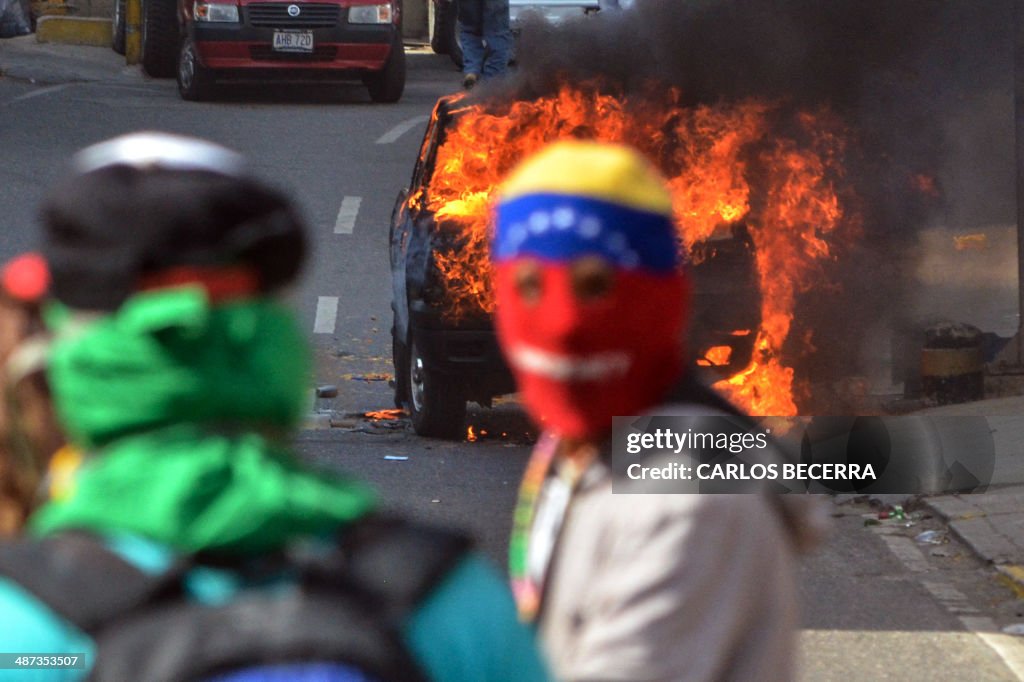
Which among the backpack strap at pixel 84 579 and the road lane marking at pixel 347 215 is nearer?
the backpack strap at pixel 84 579

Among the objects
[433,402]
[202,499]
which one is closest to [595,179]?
[202,499]

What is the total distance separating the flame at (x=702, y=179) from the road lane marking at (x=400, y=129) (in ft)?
32.7

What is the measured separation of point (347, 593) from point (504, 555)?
20.2ft

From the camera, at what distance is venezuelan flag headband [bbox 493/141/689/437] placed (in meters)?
2.12

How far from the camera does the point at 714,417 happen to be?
2.31 metres

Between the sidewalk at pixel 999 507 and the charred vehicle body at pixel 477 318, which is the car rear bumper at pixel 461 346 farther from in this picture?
the sidewalk at pixel 999 507

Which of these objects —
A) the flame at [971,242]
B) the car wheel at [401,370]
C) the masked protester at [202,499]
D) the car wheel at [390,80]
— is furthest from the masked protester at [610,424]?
the car wheel at [390,80]

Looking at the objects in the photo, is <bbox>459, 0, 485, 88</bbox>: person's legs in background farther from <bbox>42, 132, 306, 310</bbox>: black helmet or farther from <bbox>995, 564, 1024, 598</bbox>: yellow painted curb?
<bbox>42, 132, 306, 310</bbox>: black helmet

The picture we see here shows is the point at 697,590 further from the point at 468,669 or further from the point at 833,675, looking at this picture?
the point at 833,675

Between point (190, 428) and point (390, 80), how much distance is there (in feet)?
71.3

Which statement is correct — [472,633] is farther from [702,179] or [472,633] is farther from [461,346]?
[702,179]

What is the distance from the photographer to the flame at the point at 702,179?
945cm

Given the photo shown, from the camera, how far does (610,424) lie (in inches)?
87.8

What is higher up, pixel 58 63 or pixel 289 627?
pixel 58 63
